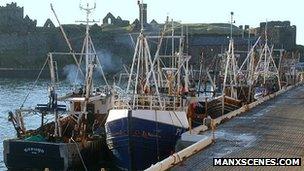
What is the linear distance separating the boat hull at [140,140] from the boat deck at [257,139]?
8.65 ft

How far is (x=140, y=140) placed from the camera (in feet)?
102

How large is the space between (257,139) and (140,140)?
19.2 ft

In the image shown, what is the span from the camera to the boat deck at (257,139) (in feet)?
78.4

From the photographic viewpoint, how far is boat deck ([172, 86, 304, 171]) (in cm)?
2391

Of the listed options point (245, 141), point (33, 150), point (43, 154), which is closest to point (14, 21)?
point (33, 150)

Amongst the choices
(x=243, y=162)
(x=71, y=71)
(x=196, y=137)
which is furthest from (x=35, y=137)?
(x=71, y=71)

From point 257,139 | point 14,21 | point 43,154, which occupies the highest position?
point 14,21

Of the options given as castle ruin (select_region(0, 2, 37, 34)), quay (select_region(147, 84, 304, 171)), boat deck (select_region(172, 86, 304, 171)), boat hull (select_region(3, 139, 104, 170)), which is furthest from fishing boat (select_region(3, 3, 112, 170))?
castle ruin (select_region(0, 2, 37, 34))

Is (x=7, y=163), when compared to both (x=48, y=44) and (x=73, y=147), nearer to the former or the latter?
(x=73, y=147)

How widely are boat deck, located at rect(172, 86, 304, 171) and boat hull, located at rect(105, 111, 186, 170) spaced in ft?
8.65

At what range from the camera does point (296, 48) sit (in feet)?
554

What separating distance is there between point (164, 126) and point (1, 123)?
29.9 m

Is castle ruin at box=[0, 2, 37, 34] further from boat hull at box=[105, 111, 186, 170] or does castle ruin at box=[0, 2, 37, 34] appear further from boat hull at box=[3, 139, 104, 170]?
boat hull at box=[105, 111, 186, 170]

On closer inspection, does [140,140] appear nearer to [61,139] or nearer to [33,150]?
[61,139]
